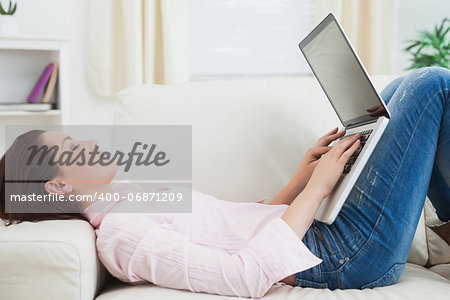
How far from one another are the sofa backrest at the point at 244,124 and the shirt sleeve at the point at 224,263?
406 millimetres

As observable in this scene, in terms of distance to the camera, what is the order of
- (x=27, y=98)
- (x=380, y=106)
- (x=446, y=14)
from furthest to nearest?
1. (x=446, y=14)
2. (x=27, y=98)
3. (x=380, y=106)

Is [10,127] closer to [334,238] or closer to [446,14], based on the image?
[334,238]

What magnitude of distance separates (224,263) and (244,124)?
56 centimetres

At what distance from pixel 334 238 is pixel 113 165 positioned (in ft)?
1.90

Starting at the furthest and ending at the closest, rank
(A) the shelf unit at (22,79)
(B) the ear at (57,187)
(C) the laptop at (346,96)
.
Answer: (A) the shelf unit at (22,79) → (B) the ear at (57,187) → (C) the laptop at (346,96)

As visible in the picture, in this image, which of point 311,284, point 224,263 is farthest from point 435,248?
point 224,263

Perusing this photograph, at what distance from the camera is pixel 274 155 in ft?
4.91

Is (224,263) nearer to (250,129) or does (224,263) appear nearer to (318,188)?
(318,188)

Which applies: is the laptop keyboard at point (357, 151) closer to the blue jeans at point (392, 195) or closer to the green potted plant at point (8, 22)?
the blue jeans at point (392, 195)

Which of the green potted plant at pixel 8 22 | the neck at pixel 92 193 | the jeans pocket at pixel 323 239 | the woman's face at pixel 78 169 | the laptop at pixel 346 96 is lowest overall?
the jeans pocket at pixel 323 239

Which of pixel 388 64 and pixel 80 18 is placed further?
pixel 388 64

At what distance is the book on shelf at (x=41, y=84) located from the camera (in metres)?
2.40

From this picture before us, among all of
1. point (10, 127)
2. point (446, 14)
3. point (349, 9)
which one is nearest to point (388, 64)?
point (349, 9)

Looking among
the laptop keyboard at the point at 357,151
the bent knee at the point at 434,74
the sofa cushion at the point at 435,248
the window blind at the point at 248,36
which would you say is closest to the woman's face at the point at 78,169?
the laptop keyboard at the point at 357,151
